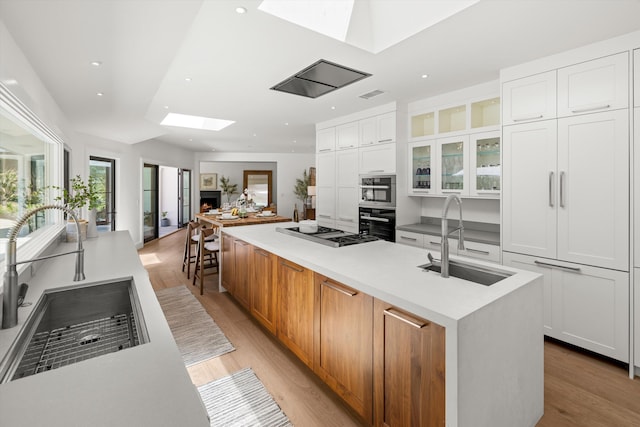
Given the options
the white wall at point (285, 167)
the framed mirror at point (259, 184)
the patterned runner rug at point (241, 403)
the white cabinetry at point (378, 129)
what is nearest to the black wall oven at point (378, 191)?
the white cabinetry at point (378, 129)

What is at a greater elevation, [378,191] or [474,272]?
[378,191]

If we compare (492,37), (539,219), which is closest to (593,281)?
(539,219)

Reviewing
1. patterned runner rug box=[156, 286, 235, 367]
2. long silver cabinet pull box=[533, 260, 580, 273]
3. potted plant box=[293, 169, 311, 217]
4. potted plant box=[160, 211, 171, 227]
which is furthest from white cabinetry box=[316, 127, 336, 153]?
potted plant box=[160, 211, 171, 227]

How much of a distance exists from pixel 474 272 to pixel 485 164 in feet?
6.61

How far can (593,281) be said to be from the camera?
2.49m

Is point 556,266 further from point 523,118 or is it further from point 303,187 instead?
point 303,187

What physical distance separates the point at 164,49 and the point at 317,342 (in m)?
2.40

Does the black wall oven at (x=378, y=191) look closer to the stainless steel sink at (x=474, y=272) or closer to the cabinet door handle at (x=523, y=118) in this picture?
the cabinet door handle at (x=523, y=118)

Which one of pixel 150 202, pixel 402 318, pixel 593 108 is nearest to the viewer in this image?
pixel 402 318

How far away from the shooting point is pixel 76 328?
1475mm

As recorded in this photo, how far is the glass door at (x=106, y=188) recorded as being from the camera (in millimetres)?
5855

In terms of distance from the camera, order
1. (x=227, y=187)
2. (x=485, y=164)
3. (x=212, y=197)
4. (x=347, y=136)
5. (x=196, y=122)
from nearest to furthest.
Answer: (x=485, y=164)
(x=347, y=136)
(x=196, y=122)
(x=212, y=197)
(x=227, y=187)

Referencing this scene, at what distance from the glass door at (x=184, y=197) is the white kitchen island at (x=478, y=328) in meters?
8.59

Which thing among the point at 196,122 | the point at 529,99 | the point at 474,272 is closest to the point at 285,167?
the point at 196,122
